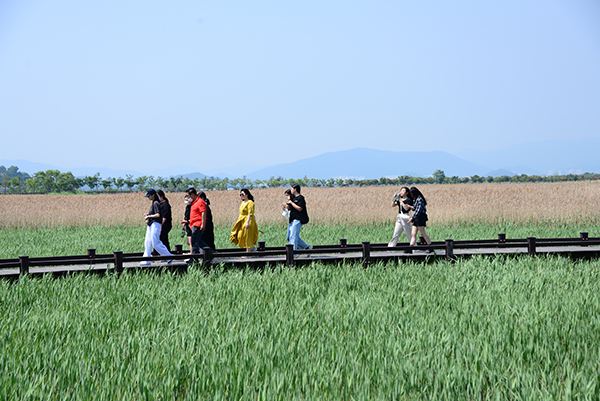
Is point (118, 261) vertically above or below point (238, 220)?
below

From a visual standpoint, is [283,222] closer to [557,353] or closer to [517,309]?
[517,309]

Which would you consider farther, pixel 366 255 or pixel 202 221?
pixel 202 221

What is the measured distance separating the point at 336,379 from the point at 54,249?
1302cm

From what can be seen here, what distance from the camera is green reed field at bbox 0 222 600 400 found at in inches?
163

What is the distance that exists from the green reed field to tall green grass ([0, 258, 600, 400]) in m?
0.02

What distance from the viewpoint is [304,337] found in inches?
208

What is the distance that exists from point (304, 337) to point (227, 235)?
41.0 ft

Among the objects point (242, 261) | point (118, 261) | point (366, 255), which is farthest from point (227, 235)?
point (366, 255)

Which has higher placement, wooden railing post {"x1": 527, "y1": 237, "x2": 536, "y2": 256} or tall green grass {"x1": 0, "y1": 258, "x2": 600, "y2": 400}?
wooden railing post {"x1": 527, "y1": 237, "x2": 536, "y2": 256}

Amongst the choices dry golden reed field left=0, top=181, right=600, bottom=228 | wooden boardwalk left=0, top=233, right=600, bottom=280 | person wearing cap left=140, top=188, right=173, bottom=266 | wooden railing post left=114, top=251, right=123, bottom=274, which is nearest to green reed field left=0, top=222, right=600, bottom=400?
wooden railing post left=114, top=251, right=123, bottom=274

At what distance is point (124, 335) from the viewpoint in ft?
17.6

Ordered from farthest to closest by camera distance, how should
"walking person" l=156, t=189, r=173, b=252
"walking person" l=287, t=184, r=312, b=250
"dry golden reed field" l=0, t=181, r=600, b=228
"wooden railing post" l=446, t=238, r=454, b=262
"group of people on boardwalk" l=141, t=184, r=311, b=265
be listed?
"dry golden reed field" l=0, t=181, r=600, b=228, "walking person" l=287, t=184, r=312, b=250, "walking person" l=156, t=189, r=173, b=252, "group of people on boardwalk" l=141, t=184, r=311, b=265, "wooden railing post" l=446, t=238, r=454, b=262

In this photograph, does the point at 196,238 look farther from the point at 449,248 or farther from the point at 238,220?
the point at 449,248

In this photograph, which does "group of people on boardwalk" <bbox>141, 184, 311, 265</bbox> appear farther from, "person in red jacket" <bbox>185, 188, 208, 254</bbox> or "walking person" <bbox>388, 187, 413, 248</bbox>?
"walking person" <bbox>388, 187, 413, 248</bbox>
